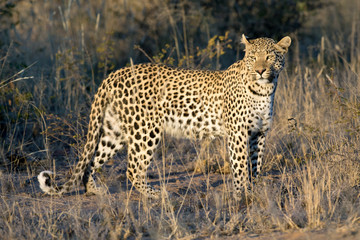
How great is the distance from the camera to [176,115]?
6.41 m

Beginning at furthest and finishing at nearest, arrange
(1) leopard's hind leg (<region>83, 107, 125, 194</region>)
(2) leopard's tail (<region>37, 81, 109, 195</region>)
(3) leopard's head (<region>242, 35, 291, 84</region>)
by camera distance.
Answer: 1. (1) leopard's hind leg (<region>83, 107, 125, 194</region>)
2. (2) leopard's tail (<region>37, 81, 109, 195</region>)
3. (3) leopard's head (<region>242, 35, 291, 84</region>)

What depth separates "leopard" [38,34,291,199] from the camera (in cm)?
609

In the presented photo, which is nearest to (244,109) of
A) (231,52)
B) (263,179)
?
(263,179)

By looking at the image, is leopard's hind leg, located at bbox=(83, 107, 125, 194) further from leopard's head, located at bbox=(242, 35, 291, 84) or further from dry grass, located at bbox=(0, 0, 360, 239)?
leopard's head, located at bbox=(242, 35, 291, 84)

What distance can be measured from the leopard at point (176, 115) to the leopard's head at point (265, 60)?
0.05 feet

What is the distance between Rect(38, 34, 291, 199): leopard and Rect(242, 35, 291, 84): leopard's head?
0.05ft

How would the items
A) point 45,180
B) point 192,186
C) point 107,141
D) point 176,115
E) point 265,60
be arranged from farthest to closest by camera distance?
point 192,186 < point 107,141 < point 176,115 < point 45,180 < point 265,60

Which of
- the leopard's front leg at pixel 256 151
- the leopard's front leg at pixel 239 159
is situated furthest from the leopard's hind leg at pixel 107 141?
the leopard's front leg at pixel 256 151

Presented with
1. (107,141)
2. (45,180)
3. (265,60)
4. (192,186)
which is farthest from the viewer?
(192,186)

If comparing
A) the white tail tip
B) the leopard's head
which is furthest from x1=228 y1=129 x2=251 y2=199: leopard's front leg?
the white tail tip

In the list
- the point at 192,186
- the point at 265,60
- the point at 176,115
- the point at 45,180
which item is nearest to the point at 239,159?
the point at 192,186

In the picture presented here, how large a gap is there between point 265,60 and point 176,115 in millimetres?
1297

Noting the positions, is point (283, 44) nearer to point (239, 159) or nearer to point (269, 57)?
point (269, 57)

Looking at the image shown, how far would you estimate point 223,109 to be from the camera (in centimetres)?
629
